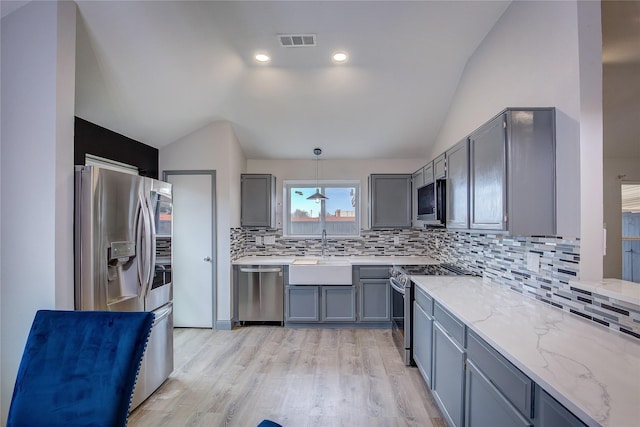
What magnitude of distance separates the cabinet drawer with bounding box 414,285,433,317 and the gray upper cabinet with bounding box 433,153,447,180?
1.10m

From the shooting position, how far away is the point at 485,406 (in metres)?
1.41

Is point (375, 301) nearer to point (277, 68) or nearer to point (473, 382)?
point (473, 382)

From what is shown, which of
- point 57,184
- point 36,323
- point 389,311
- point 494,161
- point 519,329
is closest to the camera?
point 36,323

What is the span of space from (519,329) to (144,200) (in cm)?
257

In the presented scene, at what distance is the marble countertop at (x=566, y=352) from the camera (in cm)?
86

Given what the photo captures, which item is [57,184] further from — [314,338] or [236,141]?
[314,338]

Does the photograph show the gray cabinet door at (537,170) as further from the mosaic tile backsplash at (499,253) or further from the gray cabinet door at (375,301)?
the gray cabinet door at (375,301)

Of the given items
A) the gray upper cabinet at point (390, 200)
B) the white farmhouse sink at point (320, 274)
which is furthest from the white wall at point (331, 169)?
the white farmhouse sink at point (320, 274)

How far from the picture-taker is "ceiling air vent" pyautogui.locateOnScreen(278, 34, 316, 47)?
2.58 meters

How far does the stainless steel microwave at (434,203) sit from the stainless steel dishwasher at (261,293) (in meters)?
1.96

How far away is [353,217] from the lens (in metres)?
4.56

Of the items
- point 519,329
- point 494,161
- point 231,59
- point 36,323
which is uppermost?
point 231,59

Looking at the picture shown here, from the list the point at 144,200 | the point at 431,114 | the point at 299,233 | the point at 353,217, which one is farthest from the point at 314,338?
the point at 431,114

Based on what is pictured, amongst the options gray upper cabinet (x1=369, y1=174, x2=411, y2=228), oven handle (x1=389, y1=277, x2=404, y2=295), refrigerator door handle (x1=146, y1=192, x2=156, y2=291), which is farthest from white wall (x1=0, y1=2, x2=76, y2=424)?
gray upper cabinet (x1=369, y1=174, x2=411, y2=228)
